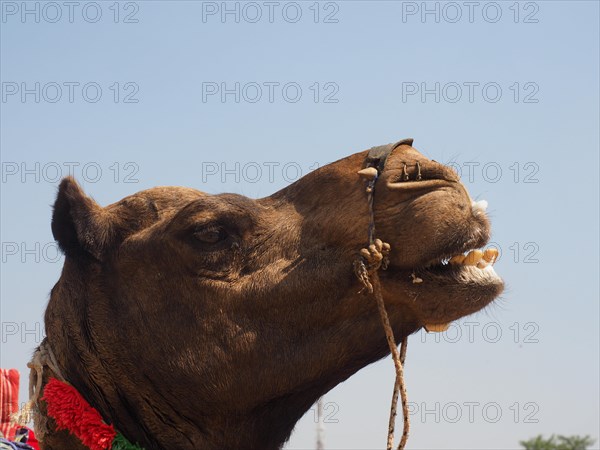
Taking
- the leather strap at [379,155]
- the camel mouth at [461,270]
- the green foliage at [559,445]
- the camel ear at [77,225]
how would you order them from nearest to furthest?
the camel mouth at [461,270], the leather strap at [379,155], the camel ear at [77,225], the green foliage at [559,445]

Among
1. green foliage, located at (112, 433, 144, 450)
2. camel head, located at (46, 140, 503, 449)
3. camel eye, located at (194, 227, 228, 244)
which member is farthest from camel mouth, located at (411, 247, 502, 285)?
green foliage, located at (112, 433, 144, 450)

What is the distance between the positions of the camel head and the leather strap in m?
0.04

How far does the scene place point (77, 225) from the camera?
19.0 feet

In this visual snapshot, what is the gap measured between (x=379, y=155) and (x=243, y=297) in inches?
41.3

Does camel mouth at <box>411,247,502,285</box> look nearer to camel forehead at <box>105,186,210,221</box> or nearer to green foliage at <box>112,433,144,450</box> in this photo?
camel forehead at <box>105,186,210,221</box>

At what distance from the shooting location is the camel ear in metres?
5.80

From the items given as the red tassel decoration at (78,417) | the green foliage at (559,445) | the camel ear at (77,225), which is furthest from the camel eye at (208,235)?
the green foliage at (559,445)

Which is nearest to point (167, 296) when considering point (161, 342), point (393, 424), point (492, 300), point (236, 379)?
point (161, 342)

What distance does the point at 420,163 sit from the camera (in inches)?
204

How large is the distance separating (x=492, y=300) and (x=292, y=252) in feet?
3.68

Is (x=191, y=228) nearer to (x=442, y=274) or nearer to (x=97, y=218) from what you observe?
(x=97, y=218)

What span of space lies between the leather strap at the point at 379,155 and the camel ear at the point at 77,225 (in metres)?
1.60

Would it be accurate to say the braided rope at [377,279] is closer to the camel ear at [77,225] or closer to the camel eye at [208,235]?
the camel eye at [208,235]

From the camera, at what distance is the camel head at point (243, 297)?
201 inches
